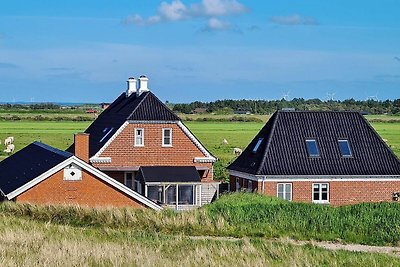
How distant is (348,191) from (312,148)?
2808 mm

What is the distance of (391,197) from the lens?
127ft

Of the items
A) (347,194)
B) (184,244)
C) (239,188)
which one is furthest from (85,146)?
(184,244)

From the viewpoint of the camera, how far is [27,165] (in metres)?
35.1

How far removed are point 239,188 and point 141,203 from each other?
10.2 m

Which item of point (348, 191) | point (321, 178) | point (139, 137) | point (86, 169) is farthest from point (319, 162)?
point (86, 169)

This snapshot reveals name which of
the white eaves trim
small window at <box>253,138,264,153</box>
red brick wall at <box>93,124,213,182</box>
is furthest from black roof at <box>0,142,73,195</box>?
small window at <box>253,138,264,153</box>

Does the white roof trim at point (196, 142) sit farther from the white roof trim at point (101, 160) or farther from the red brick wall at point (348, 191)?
the red brick wall at point (348, 191)

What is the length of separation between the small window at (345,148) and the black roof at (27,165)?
45.8 ft

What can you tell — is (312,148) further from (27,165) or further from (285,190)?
(27,165)

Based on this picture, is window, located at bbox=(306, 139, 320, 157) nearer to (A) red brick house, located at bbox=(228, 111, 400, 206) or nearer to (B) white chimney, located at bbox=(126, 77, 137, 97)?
(A) red brick house, located at bbox=(228, 111, 400, 206)

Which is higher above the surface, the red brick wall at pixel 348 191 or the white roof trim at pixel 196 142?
the white roof trim at pixel 196 142

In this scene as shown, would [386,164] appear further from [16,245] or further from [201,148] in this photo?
[16,245]

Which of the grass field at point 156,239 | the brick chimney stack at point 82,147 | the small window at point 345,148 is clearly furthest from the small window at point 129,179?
the grass field at point 156,239

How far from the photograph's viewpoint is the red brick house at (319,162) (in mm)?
37562
